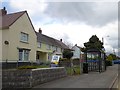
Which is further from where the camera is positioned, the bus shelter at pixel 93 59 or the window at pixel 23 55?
the window at pixel 23 55

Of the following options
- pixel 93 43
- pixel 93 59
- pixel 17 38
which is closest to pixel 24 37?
pixel 17 38

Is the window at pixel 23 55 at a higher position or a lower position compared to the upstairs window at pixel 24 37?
lower

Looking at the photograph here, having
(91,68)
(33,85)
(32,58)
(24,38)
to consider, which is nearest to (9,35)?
(24,38)

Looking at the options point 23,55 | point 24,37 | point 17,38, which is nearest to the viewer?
point 17,38

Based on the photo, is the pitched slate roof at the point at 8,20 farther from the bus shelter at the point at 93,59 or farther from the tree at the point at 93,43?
the tree at the point at 93,43

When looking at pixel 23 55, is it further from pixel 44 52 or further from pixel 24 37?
pixel 44 52

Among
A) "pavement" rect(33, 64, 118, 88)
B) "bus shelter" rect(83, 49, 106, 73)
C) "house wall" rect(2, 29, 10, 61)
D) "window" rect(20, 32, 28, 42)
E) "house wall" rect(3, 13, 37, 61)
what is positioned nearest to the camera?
A: "pavement" rect(33, 64, 118, 88)

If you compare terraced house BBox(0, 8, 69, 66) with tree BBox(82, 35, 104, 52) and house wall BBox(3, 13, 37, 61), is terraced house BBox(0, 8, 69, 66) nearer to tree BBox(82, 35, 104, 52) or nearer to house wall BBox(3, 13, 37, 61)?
house wall BBox(3, 13, 37, 61)

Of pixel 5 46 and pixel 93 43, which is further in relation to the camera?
pixel 93 43

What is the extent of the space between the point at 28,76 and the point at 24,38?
25.7 meters

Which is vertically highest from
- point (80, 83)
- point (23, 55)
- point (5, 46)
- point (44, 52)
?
point (5, 46)

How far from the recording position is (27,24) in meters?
38.8

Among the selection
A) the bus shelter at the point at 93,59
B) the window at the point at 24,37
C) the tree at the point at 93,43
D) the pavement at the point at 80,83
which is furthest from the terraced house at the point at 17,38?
the tree at the point at 93,43

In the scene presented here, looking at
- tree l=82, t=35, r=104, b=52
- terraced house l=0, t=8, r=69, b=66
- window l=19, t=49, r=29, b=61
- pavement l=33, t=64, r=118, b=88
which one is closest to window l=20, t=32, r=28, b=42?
terraced house l=0, t=8, r=69, b=66
